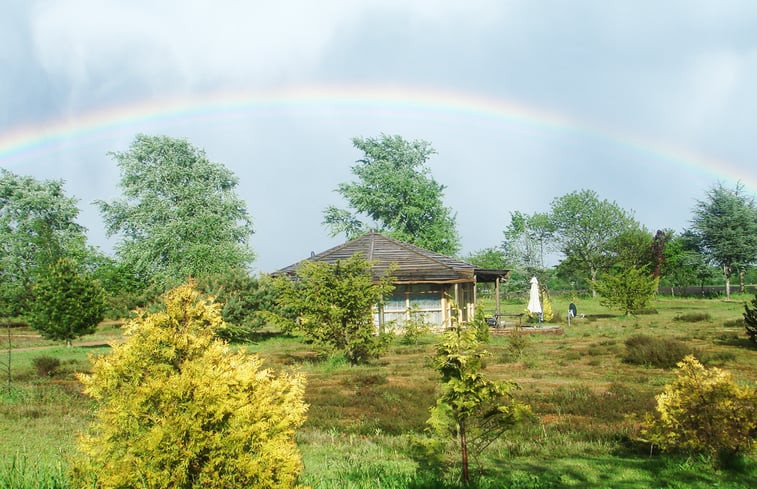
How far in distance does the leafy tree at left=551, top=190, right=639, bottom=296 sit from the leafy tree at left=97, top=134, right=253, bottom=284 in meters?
46.9

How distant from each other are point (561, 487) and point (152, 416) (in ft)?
13.7

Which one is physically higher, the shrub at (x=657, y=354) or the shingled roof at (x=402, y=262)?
the shingled roof at (x=402, y=262)

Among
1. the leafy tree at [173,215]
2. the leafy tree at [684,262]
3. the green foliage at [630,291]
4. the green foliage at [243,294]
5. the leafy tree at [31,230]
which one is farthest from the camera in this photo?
the leafy tree at [684,262]

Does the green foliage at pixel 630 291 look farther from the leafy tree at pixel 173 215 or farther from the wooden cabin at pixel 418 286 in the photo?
the leafy tree at pixel 173 215

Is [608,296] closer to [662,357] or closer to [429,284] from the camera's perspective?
[429,284]

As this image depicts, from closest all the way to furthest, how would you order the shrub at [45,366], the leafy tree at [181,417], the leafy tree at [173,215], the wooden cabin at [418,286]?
the leafy tree at [181,417]
the shrub at [45,366]
the wooden cabin at [418,286]
the leafy tree at [173,215]

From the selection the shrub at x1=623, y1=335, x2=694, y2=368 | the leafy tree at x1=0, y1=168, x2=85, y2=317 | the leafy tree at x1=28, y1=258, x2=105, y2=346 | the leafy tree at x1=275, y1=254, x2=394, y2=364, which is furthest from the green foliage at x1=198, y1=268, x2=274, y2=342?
the leafy tree at x1=0, y1=168, x2=85, y2=317

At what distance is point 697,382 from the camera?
682cm

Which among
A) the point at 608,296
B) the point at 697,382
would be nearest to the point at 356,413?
the point at 697,382

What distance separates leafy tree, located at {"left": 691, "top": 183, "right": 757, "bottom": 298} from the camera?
184 feet

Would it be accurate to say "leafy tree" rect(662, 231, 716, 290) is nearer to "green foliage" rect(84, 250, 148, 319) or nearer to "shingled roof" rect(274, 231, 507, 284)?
"shingled roof" rect(274, 231, 507, 284)

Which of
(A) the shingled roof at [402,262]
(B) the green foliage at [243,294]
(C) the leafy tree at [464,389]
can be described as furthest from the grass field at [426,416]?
(A) the shingled roof at [402,262]

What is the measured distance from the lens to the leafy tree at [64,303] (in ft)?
79.5

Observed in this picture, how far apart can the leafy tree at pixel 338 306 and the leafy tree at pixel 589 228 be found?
6008 cm
